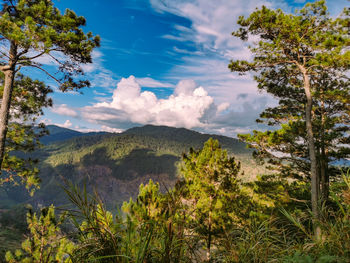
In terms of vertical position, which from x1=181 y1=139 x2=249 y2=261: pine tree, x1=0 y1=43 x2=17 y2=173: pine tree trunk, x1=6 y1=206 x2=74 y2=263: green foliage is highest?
x1=0 y1=43 x2=17 y2=173: pine tree trunk

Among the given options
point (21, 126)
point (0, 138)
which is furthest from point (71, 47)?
point (21, 126)

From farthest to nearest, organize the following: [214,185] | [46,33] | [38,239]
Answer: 1. [214,185]
2. [38,239]
3. [46,33]

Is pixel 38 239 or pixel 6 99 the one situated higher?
pixel 6 99

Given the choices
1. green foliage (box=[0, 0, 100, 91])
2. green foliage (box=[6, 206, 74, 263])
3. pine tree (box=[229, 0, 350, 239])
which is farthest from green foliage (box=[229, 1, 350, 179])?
green foliage (box=[6, 206, 74, 263])

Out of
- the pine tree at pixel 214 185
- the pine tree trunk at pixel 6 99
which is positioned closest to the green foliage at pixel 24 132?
the pine tree trunk at pixel 6 99

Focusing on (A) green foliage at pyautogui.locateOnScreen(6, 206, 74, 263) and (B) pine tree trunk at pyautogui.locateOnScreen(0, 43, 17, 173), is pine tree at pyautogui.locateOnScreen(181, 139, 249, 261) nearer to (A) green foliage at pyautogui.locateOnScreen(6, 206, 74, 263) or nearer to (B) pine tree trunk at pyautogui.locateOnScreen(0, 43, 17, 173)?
(A) green foliage at pyautogui.locateOnScreen(6, 206, 74, 263)

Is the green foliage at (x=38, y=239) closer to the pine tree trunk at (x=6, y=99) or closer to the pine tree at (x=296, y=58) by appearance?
the pine tree trunk at (x=6, y=99)

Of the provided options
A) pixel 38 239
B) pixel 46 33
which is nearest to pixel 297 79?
pixel 46 33

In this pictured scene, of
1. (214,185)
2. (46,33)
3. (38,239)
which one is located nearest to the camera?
(46,33)

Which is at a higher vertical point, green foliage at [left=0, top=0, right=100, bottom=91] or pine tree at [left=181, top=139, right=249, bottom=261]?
green foliage at [left=0, top=0, right=100, bottom=91]

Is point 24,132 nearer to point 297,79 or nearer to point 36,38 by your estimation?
point 36,38

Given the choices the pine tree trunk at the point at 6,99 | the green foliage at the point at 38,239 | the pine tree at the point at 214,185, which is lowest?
the green foliage at the point at 38,239

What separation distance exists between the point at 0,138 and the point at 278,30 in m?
12.4

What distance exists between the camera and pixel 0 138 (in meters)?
6.37
